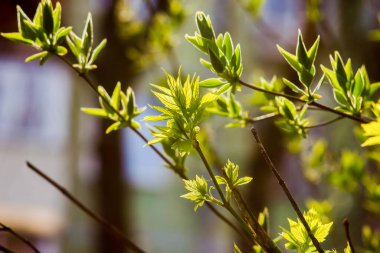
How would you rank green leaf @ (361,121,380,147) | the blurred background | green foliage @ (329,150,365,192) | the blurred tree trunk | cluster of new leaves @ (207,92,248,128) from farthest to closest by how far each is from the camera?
the blurred tree trunk, the blurred background, green foliage @ (329,150,365,192), cluster of new leaves @ (207,92,248,128), green leaf @ (361,121,380,147)

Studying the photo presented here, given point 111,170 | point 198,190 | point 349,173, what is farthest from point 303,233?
point 111,170

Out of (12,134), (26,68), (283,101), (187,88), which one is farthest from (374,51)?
Answer: (12,134)

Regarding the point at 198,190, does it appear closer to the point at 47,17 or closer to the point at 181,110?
the point at 181,110

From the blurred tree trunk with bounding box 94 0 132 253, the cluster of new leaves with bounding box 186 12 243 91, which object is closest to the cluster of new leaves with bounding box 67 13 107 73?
the cluster of new leaves with bounding box 186 12 243 91

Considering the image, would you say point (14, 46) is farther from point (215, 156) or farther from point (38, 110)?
point (215, 156)

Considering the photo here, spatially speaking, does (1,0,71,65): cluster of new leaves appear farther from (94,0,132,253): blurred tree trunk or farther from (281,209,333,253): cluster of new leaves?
(94,0,132,253): blurred tree trunk

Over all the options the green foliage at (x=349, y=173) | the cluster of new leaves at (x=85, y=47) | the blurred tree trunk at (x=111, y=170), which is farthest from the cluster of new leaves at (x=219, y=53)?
the blurred tree trunk at (x=111, y=170)

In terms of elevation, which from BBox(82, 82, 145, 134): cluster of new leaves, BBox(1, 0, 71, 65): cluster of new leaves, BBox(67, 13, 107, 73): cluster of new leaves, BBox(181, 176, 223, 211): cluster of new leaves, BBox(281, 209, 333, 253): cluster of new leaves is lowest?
BBox(281, 209, 333, 253): cluster of new leaves
